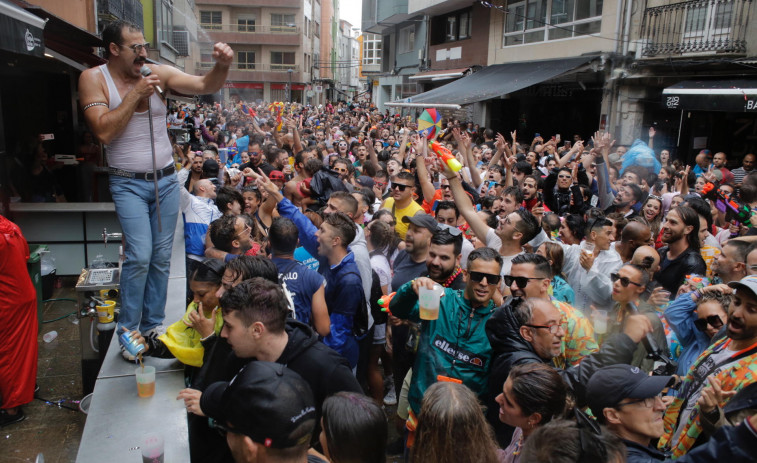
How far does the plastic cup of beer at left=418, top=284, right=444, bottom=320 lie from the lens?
3.22 metres

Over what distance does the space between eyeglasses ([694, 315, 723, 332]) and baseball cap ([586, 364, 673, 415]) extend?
1.12 meters

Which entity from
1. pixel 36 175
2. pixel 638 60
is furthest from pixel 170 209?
pixel 638 60

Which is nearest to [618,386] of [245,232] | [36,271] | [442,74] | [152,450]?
[152,450]

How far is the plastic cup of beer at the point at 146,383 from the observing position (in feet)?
10.3

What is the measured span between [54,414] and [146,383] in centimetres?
197

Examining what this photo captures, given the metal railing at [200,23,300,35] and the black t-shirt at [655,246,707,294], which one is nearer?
the black t-shirt at [655,246,707,294]

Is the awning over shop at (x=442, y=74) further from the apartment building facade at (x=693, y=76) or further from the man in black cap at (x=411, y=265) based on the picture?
the man in black cap at (x=411, y=265)

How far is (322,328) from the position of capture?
388 centimetres

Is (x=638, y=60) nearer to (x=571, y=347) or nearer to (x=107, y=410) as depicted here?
(x=571, y=347)

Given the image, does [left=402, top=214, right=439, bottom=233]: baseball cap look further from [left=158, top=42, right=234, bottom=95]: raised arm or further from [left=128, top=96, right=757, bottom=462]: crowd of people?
[left=158, top=42, right=234, bottom=95]: raised arm

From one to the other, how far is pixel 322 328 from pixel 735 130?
566 inches

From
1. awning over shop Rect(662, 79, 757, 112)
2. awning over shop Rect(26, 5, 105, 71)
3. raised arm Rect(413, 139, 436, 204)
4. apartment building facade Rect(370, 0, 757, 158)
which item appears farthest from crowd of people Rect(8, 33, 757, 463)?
apartment building facade Rect(370, 0, 757, 158)

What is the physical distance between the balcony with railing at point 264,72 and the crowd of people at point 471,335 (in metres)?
55.1

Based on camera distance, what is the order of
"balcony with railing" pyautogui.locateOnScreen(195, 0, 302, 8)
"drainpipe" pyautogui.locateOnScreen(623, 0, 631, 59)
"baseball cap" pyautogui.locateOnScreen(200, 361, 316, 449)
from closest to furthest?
"baseball cap" pyautogui.locateOnScreen(200, 361, 316, 449) → "drainpipe" pyautogui.locateOnScreen(623, 0, 631, 59) → "balcony with railing" pyautogui.locateOnScreen(195, 0, 302, 8)
